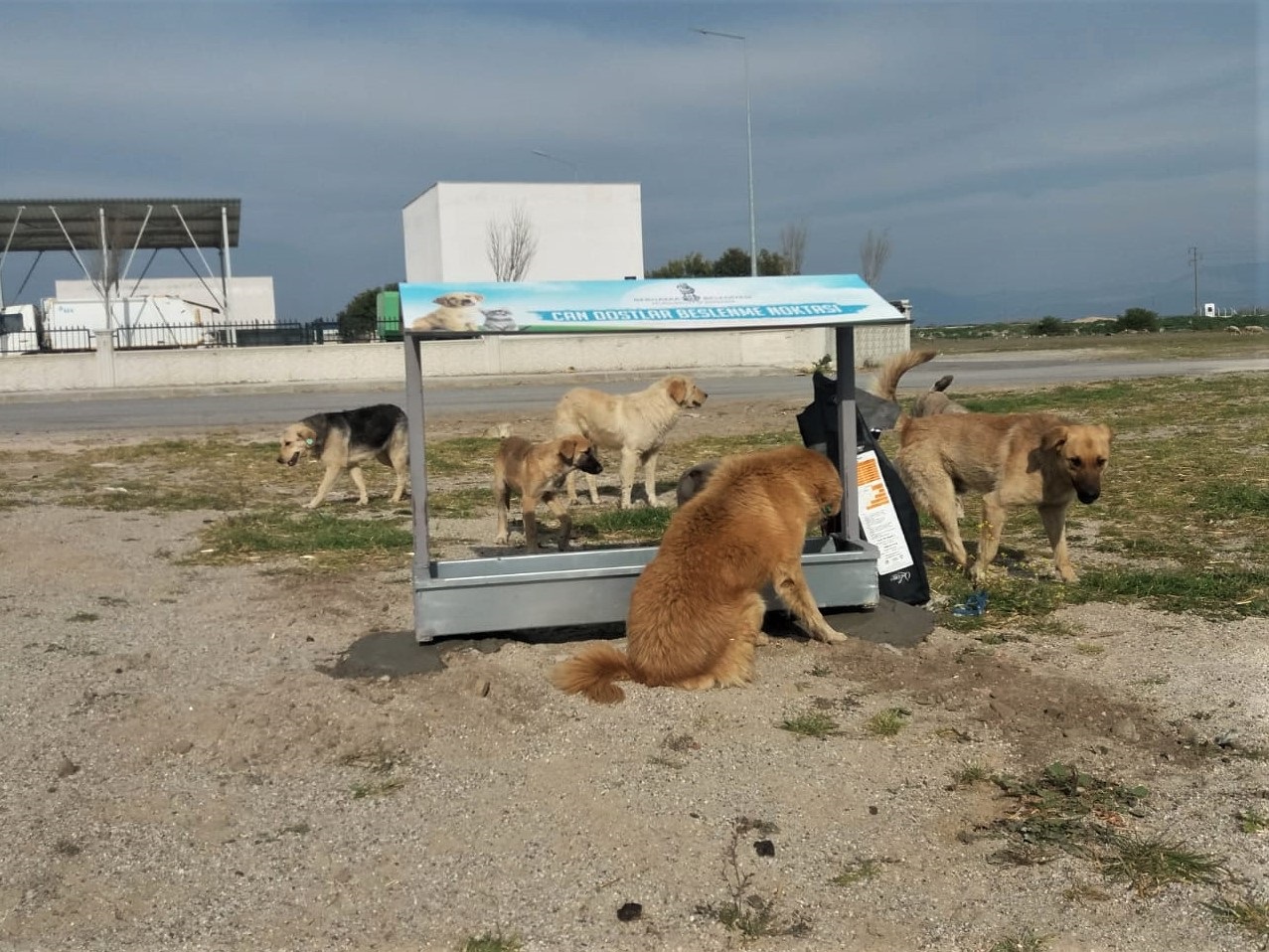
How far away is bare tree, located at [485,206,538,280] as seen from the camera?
63375 millimetres

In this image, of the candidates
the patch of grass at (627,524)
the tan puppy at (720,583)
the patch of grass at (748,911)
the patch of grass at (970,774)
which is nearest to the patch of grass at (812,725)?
the tan puppy at (720,583)

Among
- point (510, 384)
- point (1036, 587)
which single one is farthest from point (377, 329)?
point (1036, 587)

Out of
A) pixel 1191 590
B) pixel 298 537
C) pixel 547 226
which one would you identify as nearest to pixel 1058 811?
pixel 1191 590

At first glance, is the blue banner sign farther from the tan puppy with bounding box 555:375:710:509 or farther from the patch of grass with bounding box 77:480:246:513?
the patch of grass with bounding box 77:480:246:513

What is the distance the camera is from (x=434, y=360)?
3712 centimetres

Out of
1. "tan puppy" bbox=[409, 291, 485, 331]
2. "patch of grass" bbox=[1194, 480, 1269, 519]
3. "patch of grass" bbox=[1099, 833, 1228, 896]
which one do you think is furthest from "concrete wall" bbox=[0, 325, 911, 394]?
"patch of grass" bbox=[1099, 833, 1228, 896]

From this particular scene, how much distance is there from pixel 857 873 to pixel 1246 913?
1116 mm

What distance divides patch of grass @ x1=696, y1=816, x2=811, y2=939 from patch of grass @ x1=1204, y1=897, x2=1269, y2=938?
121 cm

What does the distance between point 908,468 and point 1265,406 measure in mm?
11354

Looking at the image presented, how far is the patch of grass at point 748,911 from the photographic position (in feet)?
10.8

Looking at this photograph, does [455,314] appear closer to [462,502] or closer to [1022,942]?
[1022,942]

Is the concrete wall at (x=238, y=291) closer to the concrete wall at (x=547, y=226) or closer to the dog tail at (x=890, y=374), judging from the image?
the concrete wall at (x=547, y=226)

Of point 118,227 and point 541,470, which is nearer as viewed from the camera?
point 541,470

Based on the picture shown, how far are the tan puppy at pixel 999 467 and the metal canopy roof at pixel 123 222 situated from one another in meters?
48.5
